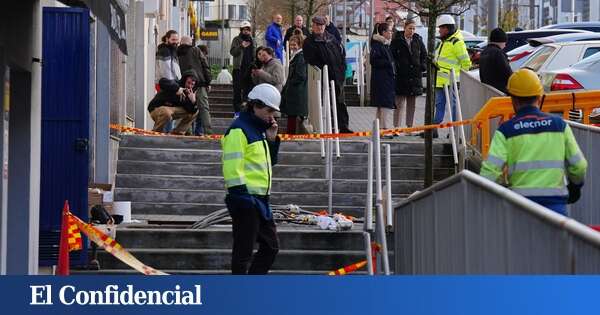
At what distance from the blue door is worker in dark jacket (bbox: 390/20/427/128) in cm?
944

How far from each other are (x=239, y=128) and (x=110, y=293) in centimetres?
510

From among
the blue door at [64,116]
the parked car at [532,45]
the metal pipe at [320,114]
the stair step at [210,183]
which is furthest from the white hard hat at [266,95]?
the parked car at [532,45]

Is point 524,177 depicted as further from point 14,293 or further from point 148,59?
point 148,59

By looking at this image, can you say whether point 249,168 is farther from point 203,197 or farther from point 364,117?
point 364,117

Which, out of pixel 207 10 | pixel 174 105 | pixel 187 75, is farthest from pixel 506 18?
pixel 174 105

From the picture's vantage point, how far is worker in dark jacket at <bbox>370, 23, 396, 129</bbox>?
23641mm

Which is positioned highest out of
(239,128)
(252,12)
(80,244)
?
(252,12)

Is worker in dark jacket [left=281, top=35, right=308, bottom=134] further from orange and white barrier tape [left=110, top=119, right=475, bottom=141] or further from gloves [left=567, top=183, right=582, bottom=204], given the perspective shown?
gloves [left=567, top=183, right=582, bottom=204]

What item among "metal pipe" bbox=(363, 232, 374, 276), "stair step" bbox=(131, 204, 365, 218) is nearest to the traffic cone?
"metal pipe" bbox=(363, 232, 374, 276)

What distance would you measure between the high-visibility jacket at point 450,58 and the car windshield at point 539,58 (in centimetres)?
223

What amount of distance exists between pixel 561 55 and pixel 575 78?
294 centimetres

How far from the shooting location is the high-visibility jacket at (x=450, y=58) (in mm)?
22609

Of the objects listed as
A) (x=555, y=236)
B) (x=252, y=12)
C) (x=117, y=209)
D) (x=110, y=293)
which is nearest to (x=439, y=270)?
(x=110, y=293)

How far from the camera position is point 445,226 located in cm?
984
